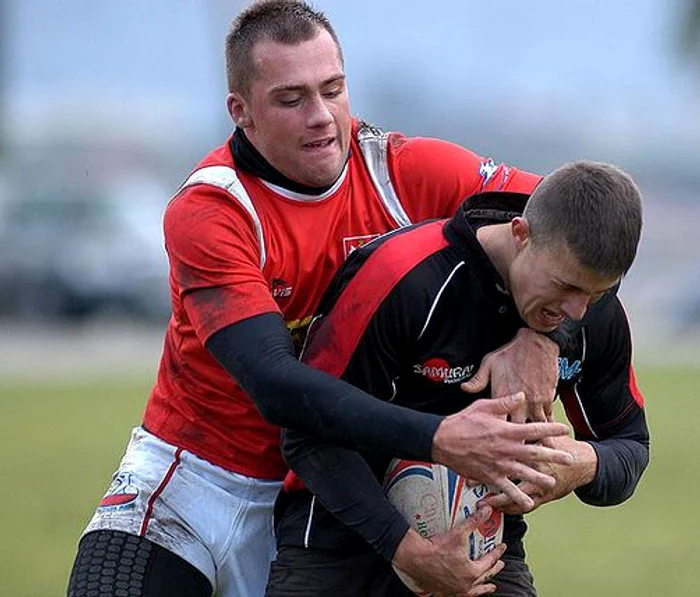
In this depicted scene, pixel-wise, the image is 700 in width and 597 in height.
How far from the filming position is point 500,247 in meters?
4.66

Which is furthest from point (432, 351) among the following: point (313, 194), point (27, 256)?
point (27, 256)

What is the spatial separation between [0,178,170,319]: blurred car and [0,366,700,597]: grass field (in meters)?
7.87

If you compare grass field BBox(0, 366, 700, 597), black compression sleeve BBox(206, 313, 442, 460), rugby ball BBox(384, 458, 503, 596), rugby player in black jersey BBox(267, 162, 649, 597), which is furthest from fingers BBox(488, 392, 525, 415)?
grass field BBox(0, 366, 700, 597)

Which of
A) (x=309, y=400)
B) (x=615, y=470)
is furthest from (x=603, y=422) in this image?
(x=309, y=400)

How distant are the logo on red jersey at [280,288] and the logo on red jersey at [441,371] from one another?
0.67 m

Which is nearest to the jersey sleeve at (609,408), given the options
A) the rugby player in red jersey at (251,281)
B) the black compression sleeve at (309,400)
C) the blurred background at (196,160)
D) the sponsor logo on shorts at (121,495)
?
the rugby player in red jersey at (251,281)

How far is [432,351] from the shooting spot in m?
4.65

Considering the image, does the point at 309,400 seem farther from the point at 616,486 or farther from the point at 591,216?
the point at 616,486

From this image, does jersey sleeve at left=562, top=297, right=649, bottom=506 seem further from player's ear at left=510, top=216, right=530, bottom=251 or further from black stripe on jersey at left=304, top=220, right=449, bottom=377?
black stripe on jersey at left=304, top=220, right=449, bottom=377

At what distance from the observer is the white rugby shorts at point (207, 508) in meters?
5.34

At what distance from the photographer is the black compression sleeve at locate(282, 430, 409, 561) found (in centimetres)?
457

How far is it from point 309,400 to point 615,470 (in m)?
A: 1.07

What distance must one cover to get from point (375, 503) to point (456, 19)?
178 feet

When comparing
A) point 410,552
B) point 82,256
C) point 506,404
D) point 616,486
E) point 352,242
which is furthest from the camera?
point 82,256
